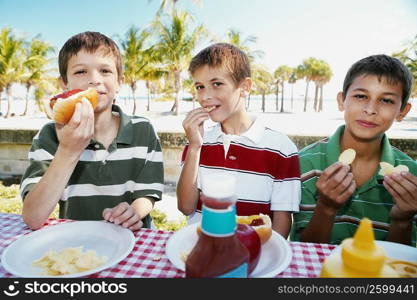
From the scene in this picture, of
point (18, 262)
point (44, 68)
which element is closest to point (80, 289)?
point (18, 262)

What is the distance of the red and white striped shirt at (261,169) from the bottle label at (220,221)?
4.53ft

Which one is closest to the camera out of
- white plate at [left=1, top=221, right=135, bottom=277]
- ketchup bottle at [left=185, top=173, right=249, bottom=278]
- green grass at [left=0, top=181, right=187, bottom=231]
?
ketchup bottle at [left=185, top=173, right=249, bottom=278]

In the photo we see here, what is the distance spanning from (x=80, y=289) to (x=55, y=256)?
292 mm

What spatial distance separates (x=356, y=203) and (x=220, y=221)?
1622mm

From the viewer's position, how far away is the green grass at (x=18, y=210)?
12.6ft

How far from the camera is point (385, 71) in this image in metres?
1.89

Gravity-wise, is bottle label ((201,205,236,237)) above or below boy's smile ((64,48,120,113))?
below

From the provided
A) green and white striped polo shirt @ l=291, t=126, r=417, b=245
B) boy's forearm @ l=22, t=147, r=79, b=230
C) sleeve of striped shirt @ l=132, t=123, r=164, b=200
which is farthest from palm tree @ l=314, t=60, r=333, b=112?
boy's forearm @ l=22, t=147, r=79, b=230

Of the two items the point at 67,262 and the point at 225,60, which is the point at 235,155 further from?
the point at 67,262

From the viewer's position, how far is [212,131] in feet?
7.53

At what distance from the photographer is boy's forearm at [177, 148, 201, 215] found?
194cm

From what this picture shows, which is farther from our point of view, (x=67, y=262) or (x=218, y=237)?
(x=67, y=262)

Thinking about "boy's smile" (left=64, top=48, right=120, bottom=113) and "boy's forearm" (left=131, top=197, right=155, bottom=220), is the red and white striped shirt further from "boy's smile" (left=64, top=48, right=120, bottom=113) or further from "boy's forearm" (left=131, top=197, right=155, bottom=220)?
"boy's smile" (left=64, top=48, right=120, bottom=113)

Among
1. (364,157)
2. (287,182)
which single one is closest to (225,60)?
(287,182)
